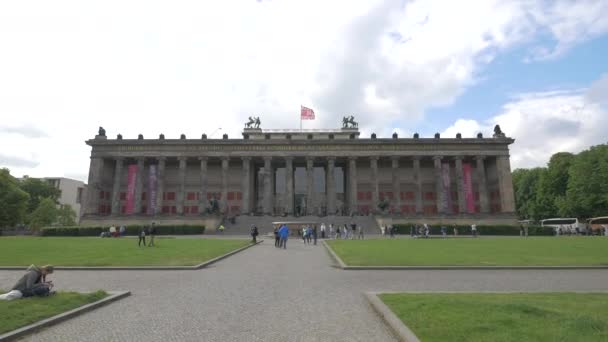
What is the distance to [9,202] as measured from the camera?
204ft

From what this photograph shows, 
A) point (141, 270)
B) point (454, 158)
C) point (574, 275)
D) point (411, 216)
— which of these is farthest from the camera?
point (454, 158)

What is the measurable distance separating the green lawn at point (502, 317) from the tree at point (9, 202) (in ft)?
233

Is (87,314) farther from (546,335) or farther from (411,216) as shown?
(411,216)

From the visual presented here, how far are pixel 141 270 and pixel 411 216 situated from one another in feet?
158

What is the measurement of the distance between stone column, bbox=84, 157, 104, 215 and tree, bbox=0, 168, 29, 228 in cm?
1044

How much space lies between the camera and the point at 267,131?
80250 millimetres

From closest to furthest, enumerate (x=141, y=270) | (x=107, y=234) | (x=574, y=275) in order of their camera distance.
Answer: (x=574, y=275)
(x=141, y=270)
(x=107, y=234)

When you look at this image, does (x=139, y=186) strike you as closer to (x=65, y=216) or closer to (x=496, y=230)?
Result: (x=65, y=216)

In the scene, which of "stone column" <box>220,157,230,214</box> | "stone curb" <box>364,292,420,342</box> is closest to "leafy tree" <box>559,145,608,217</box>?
"stone column" <box>220,157,230,214</box>

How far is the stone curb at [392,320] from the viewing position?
6.49 metres

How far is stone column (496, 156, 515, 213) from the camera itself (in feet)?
209

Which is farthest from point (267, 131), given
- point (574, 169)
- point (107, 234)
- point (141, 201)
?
point (574, 169)

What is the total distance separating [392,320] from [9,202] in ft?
241

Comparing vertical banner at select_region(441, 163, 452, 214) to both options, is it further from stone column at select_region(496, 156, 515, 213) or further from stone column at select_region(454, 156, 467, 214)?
stone column at select_region(496, 156, 515, 213)
